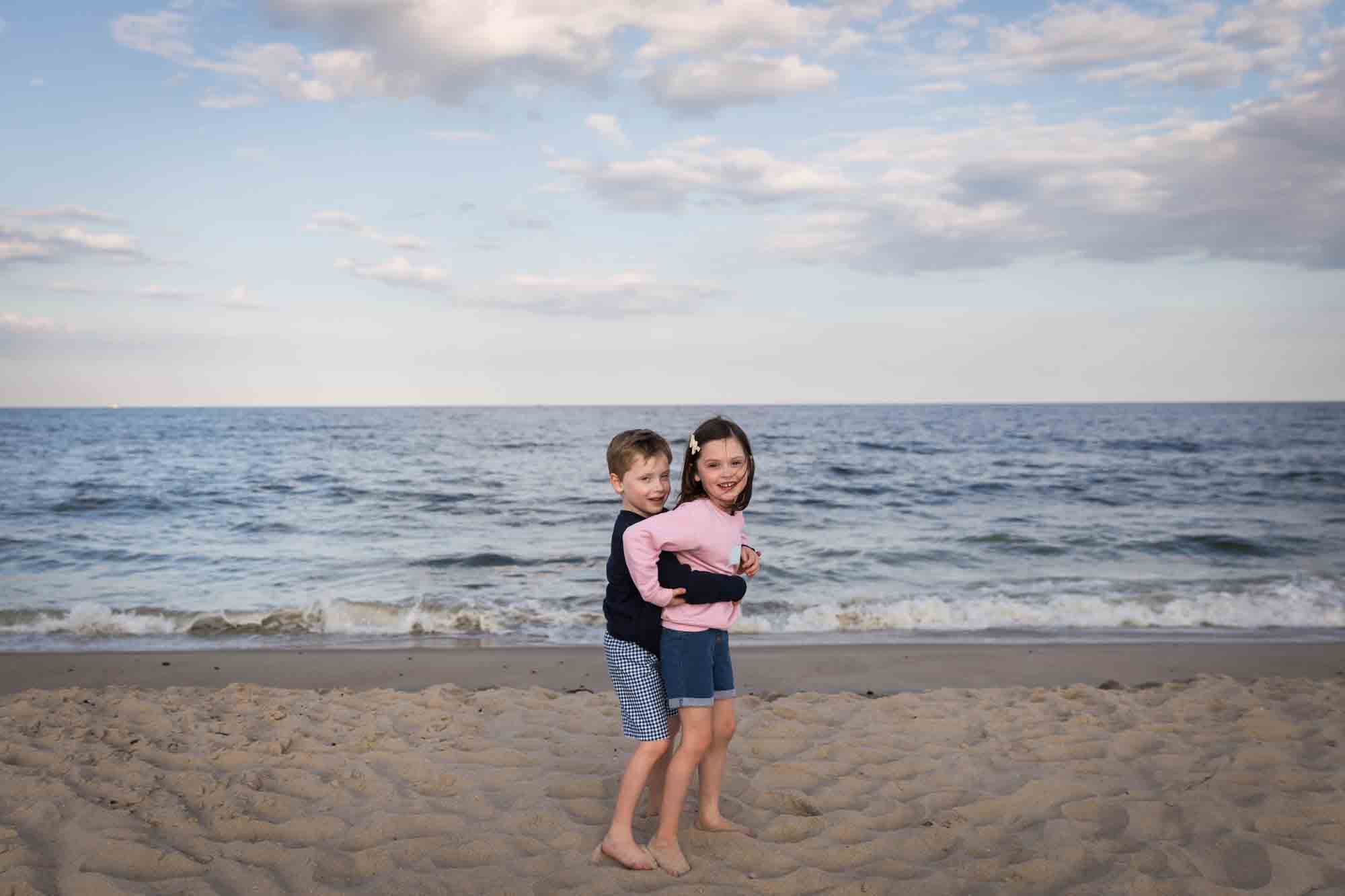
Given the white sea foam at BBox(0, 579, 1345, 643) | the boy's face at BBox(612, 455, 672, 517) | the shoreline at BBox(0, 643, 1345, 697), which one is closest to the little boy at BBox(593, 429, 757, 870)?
the boy's face at BBox(612, 455, 672, 517)

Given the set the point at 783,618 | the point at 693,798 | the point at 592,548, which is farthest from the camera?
the point at 592,548

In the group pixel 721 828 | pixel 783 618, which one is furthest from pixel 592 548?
pixel 721 828

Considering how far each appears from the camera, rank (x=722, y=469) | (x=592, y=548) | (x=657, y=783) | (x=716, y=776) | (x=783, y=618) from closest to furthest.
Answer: (x=722, y=469) < (x=716, y=776) < (x=657, y=783) < (x=783, y=618) < (x=592, y=548)

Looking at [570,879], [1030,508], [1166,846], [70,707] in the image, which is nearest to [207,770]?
[70,707]

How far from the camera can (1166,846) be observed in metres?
3.46

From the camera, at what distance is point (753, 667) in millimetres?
6969

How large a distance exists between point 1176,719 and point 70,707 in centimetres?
646

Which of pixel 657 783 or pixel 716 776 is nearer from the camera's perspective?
pixel 716 776

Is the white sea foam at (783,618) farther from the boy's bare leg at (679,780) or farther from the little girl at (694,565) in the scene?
the little girl at (694,565)

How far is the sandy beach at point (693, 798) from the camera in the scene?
3.30 m

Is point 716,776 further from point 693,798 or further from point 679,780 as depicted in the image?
point 693,798

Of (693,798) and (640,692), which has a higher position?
(640,692)

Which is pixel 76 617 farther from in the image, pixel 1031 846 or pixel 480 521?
pixel 1031 846

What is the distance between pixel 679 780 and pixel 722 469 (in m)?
1.20
